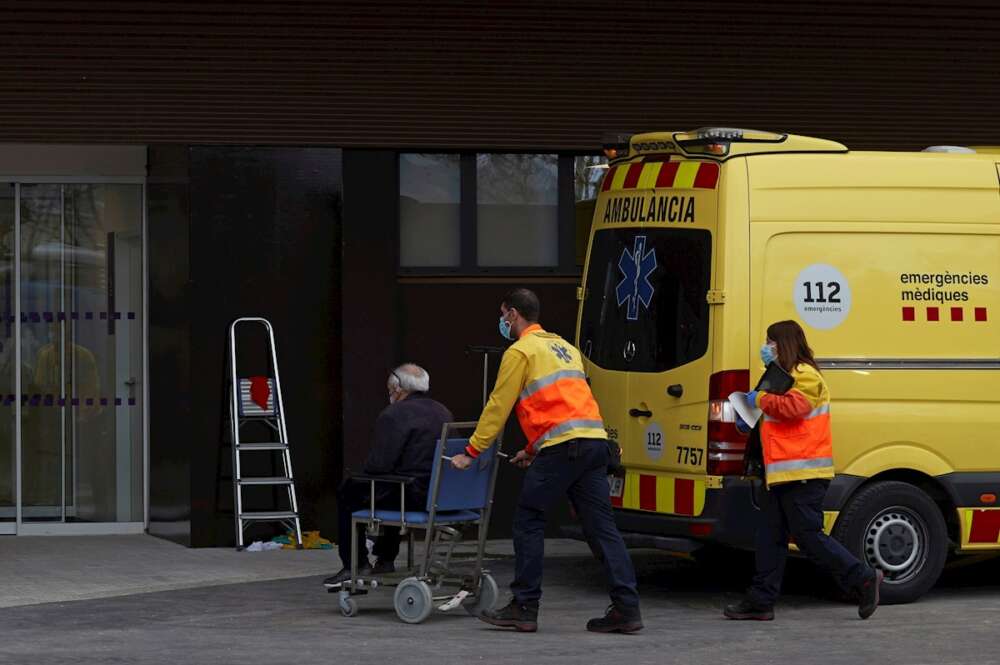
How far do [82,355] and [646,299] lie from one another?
16.5 feet

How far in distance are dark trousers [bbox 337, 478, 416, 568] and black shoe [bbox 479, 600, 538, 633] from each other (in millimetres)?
816

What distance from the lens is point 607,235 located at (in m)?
10.7

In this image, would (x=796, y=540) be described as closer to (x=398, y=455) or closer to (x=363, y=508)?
(x=398, y=455)

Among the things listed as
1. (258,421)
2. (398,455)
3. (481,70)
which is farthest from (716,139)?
(258,421)

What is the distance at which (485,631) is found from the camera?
9.21m

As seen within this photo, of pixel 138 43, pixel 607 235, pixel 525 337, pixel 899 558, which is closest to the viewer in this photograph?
pixel 525 337

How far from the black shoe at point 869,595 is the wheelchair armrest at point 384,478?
94.2 inches

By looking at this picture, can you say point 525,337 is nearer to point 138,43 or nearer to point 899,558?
point 899,558

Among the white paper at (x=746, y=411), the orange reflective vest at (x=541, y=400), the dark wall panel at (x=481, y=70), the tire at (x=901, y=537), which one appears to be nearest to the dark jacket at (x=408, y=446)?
the orange reflective vest at (x=541, y=400)

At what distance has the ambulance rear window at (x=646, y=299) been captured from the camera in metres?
9.85

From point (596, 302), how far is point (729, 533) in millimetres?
1739

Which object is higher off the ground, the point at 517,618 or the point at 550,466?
the point at 550,466

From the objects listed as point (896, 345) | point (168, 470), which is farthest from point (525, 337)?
point (168, 470)

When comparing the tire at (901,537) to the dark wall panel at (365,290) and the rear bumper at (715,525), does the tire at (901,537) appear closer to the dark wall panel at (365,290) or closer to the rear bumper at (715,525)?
the rear bumper at (715,525)
